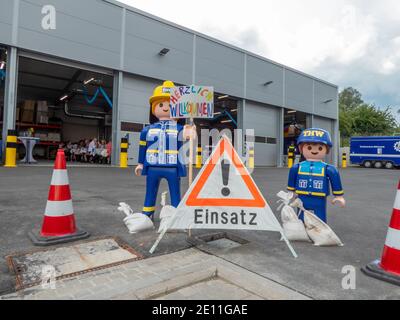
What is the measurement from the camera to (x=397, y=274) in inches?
87.4

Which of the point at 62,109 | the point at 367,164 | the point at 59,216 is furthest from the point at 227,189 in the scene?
the point at 367,164

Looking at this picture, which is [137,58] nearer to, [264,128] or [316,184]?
[264,128]

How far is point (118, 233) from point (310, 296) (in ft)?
6.94

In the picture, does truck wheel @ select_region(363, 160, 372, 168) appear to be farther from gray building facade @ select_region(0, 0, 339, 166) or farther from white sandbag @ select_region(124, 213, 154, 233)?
white sandbag @ select_region(124, 213, 154, 233)

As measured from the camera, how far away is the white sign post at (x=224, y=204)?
9.12 feet

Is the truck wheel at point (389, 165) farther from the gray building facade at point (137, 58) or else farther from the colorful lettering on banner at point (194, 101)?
the colorful lettering on banner at point (194, 101)

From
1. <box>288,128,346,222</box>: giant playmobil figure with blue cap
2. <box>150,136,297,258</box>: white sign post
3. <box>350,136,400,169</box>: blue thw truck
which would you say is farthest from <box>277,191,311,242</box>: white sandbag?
<box>350,136,400,169</box>: blue thw truck

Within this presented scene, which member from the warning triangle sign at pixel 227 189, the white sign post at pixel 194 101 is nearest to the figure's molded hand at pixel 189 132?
the white sign post at pixel 194 101

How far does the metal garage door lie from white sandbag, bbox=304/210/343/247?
1517 centimetres

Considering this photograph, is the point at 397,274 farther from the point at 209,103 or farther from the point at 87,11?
the point at 87,11

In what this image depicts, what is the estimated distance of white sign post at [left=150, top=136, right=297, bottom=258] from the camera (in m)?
2.78

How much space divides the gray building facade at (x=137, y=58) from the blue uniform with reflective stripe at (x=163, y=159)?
9430mm
